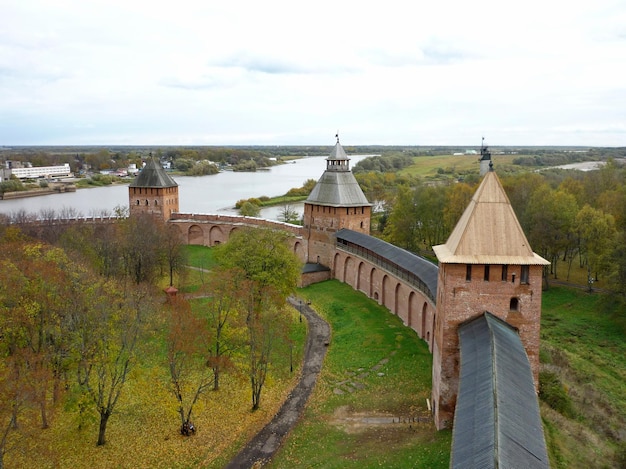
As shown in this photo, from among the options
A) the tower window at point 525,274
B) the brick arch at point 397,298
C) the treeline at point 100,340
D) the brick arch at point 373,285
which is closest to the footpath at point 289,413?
the treeline at point 100,340

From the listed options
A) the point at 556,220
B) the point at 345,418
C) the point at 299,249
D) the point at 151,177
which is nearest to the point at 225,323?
the point at 345,418

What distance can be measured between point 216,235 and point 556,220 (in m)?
27.1

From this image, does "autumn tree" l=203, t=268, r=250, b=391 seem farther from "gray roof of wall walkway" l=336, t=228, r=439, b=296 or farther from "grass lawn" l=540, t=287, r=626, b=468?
"grass lawn" l=540, t=287, r=626, b=468

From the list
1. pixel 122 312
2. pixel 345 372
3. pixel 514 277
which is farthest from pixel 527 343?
pixel 122 312

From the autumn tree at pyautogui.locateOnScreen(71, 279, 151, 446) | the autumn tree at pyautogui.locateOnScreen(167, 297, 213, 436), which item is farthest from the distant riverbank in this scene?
the autumn tree at pyautogui.locateOnScreen(167, 297, 213, 436)

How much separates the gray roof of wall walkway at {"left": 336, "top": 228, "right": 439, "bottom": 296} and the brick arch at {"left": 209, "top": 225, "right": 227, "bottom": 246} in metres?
15.2

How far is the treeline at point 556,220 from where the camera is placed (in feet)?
98.2

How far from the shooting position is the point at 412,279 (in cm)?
2327

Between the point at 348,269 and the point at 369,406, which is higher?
the point at 348,269

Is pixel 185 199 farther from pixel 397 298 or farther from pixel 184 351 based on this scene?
pixel 184 351

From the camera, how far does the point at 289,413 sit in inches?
670

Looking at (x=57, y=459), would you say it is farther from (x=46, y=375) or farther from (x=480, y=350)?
(x=480, y=350)

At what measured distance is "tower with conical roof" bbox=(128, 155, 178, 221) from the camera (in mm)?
44281

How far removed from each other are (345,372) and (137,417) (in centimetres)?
759
